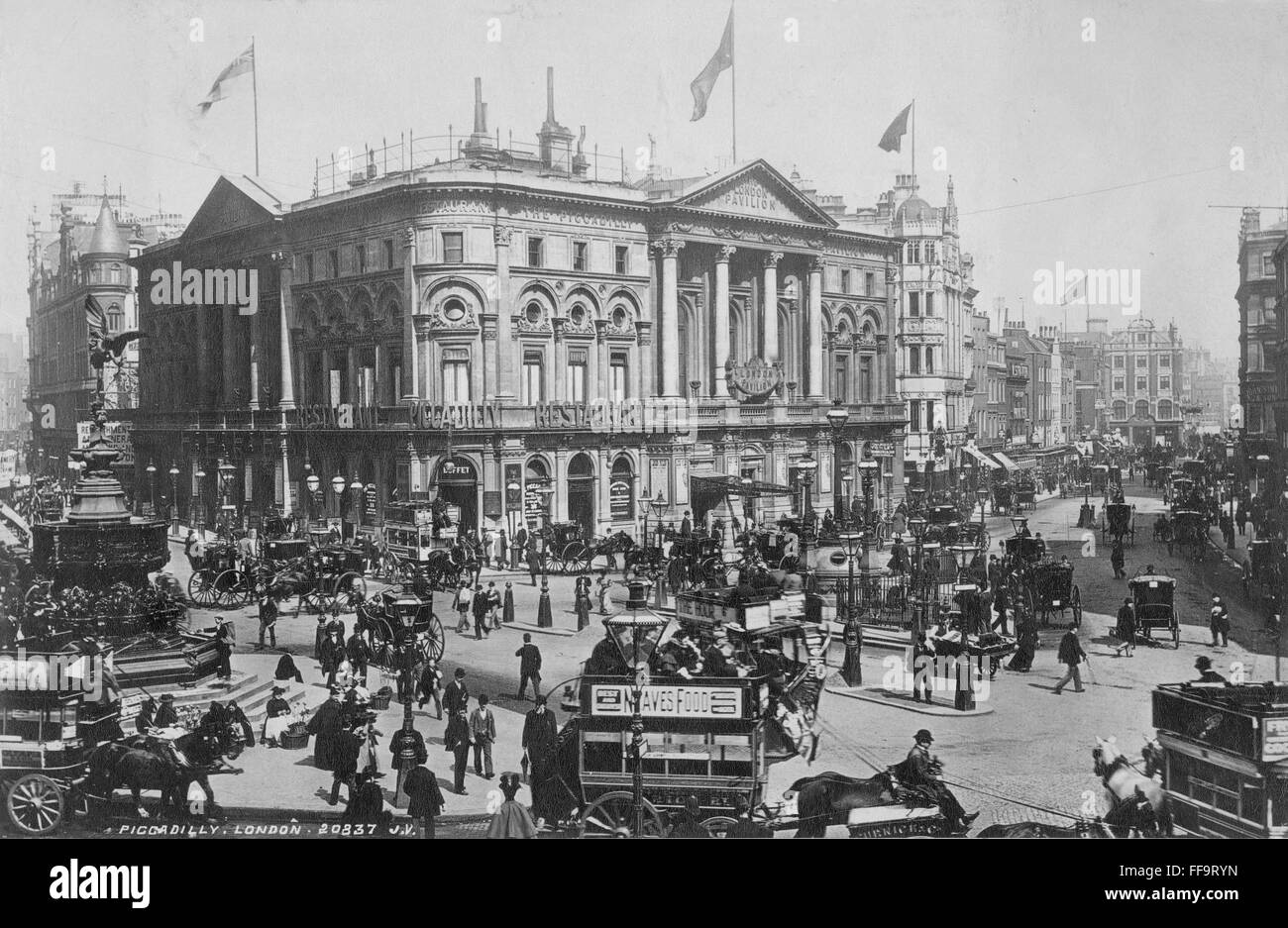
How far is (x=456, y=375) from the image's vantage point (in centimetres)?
1661

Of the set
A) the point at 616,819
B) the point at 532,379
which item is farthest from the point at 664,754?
the point at 532,379

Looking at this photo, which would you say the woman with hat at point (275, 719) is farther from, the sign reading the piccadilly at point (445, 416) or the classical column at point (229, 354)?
the classical column at point (229, 354)

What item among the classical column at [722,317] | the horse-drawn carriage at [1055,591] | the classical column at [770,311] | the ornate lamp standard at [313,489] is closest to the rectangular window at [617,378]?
the classical column at [722,317]

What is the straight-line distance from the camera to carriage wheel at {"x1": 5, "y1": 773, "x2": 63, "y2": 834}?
13109 millimetres

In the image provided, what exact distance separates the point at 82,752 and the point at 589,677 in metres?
6.86

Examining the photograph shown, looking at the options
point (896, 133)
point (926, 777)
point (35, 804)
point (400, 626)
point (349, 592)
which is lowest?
point (35, 804)

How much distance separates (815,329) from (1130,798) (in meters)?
9.58

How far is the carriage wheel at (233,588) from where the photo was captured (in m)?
16.8

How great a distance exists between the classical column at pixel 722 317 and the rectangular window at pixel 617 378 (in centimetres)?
190

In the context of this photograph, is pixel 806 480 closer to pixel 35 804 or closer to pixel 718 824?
pixel 718 824

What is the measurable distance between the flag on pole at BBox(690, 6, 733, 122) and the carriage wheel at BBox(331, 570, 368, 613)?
9371 mm

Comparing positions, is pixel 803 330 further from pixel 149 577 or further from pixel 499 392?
pixel 149 577

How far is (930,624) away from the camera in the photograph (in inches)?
671

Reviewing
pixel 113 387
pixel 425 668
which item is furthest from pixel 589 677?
pixel 113 387
